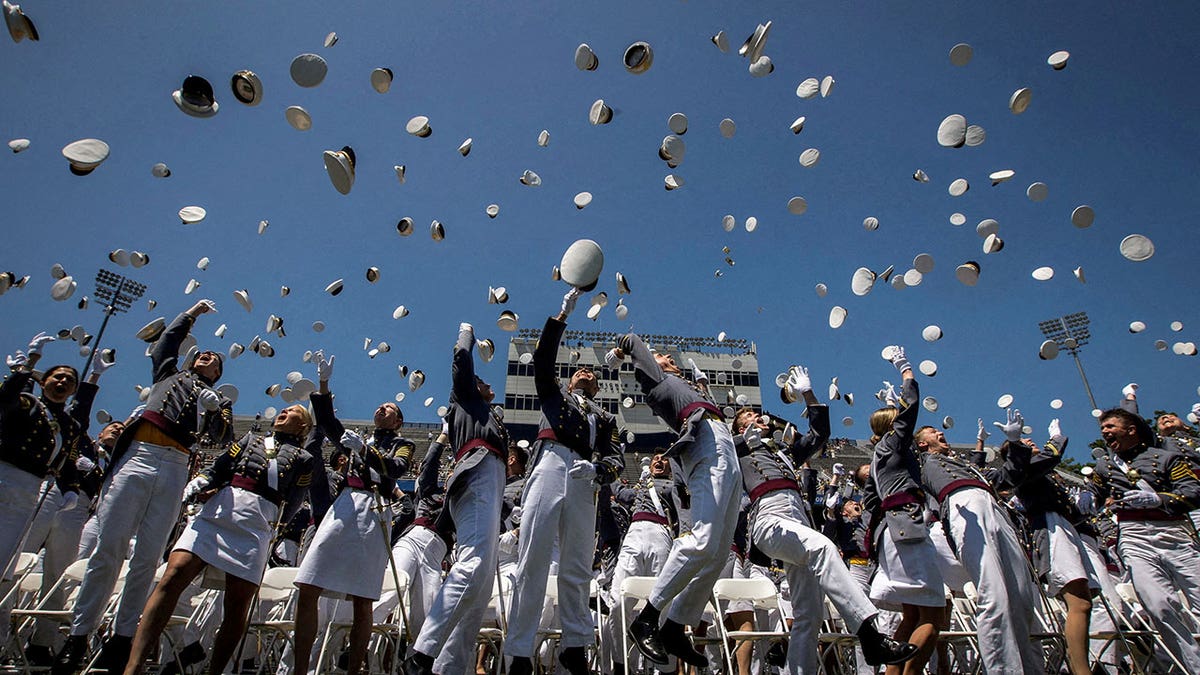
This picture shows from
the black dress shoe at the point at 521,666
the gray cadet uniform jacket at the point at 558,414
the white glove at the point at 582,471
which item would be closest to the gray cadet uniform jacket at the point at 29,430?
the gray cadet uniform jacket at the point at 558,414

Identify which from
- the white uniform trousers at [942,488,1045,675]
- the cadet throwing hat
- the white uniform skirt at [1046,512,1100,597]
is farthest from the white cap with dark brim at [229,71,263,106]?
the white uniform skirt at [1046,512,1100,597]

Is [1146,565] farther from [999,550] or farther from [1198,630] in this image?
[999,550]

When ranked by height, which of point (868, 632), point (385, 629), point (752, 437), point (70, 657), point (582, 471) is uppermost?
point (752, 437)

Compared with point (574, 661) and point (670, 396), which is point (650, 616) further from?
point (670, 396)

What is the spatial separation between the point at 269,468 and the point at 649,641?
3459 mm

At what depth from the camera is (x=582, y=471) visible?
4.46 metres

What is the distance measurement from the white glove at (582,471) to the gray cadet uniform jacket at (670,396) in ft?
1.89

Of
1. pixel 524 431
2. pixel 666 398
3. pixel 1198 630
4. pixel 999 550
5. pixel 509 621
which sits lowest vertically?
pixel 509 621

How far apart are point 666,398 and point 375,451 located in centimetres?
263

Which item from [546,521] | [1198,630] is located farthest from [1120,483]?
[546,521]

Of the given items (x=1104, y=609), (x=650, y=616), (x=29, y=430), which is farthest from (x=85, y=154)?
(x=1104, y=609)

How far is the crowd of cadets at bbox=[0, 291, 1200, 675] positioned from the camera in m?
4.17

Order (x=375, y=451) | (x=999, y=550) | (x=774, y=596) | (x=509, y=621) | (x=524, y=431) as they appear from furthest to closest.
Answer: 1. (x=524, y=431)
2. (x=774, y=596)
3. (x=375, y=451)
4. (x=999, y=550)
5. (x=509, y=621)

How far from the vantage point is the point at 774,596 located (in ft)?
19.6
